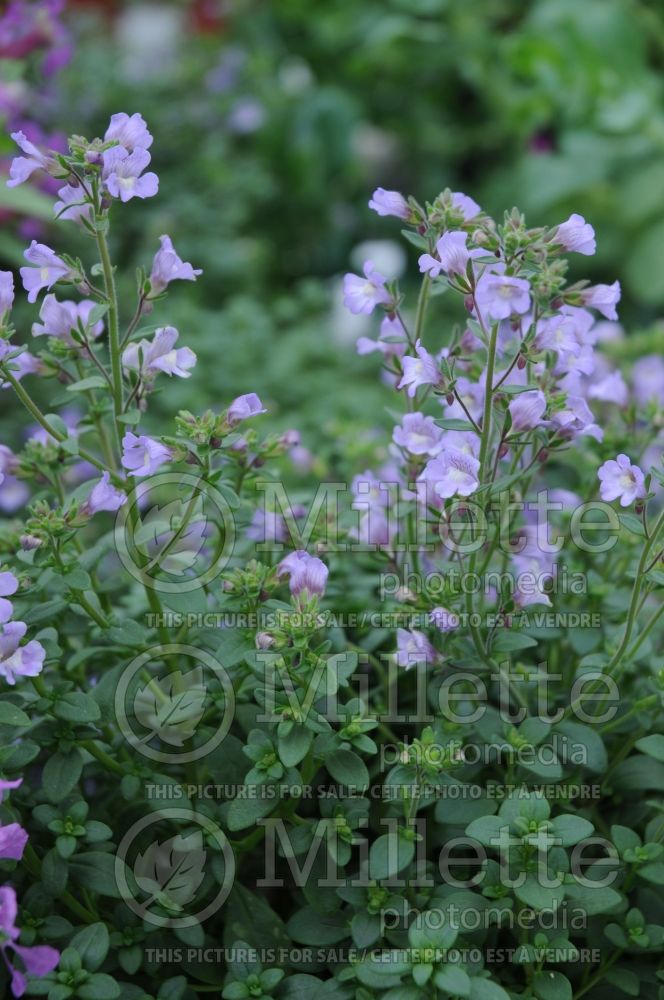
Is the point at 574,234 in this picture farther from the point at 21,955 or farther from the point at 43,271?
the point at 21,955

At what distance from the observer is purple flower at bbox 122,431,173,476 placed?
2.82ft

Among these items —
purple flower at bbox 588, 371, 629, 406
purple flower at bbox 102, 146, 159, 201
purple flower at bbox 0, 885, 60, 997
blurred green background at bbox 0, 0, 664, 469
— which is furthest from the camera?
blurred green background at bbox 0, 0, 664, 469

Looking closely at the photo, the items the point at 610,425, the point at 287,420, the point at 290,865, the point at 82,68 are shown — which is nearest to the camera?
the point at 290,865

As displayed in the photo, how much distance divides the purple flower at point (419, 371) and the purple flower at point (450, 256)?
0.07m

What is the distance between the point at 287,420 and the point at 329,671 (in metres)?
1.13

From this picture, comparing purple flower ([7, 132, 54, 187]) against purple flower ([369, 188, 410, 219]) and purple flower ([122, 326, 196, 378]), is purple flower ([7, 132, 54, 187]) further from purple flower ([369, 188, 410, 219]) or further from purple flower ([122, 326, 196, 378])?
purple flower ([369, 188, 410, 219])

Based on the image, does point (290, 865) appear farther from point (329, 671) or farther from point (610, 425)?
point (610, 425)

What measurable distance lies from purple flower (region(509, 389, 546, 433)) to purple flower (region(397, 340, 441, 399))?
0.22ft

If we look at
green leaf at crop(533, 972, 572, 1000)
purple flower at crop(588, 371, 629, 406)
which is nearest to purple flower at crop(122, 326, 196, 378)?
purple flower at crop(588, 371, 629, 406)

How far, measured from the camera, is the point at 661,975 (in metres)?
0.88

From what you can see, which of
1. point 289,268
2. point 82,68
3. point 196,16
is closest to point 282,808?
point 289,268

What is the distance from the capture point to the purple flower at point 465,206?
887 millimetres

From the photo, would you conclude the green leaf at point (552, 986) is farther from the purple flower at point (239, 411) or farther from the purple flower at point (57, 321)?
the purple flower at point (57, 321)

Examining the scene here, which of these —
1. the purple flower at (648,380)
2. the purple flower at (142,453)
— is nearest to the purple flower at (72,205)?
the purple flower at (142,453)
